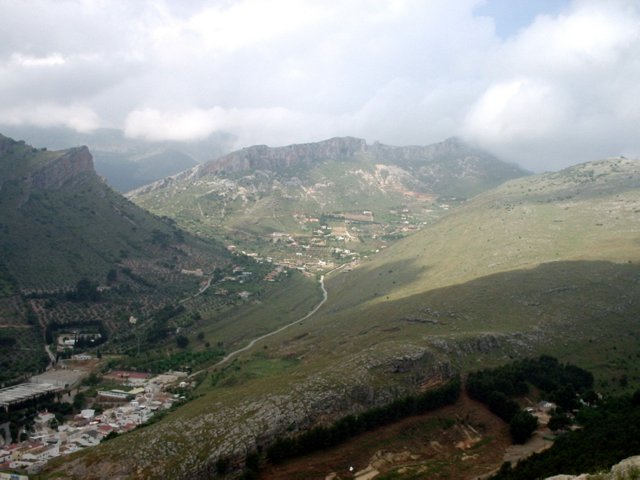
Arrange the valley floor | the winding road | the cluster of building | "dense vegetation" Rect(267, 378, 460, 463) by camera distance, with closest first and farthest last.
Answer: the valley floor, "dense vegetation" Rect(267, 378, 460, 463), the cluster of building, the winding road

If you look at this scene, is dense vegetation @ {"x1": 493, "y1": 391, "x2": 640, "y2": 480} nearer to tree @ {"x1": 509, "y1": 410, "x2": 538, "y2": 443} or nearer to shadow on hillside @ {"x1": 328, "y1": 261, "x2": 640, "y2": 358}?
tree @ {"x1": 509, "y1": 410, "x2": 538, "y2": 443}

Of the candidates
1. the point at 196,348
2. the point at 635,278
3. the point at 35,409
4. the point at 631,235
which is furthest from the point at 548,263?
the point at 35,409

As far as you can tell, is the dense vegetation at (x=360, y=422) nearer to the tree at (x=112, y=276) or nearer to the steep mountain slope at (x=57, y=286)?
the steep mountain slope at (x=57, y=286)

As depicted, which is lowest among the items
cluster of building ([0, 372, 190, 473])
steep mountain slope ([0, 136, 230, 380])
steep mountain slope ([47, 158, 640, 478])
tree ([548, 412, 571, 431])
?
tree ([548, 412, 571, 431])

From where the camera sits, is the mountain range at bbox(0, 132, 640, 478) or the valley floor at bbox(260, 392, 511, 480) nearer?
the valley floor at bbox(260, 392, 511, 480)

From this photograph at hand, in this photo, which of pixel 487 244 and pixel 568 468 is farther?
pixel 487 244

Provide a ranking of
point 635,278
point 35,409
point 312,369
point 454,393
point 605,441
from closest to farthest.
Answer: point 605,441
point 454,393
point 312,369
point 35,409
point 635,278

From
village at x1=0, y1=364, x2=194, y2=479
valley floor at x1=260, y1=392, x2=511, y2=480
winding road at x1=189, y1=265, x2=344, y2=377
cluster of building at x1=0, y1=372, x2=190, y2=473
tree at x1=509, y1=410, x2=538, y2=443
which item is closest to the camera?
valley floor at x1=260, y1=392, x2=511, y2=480

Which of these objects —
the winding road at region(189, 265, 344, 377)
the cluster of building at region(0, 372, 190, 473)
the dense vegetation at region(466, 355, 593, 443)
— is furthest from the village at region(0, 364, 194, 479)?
the dense vegetation at region(466, 355, 593, 443)

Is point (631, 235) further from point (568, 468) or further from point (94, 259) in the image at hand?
point (94, 259)

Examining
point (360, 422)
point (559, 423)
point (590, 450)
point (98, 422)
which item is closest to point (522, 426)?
point (559, 423)
